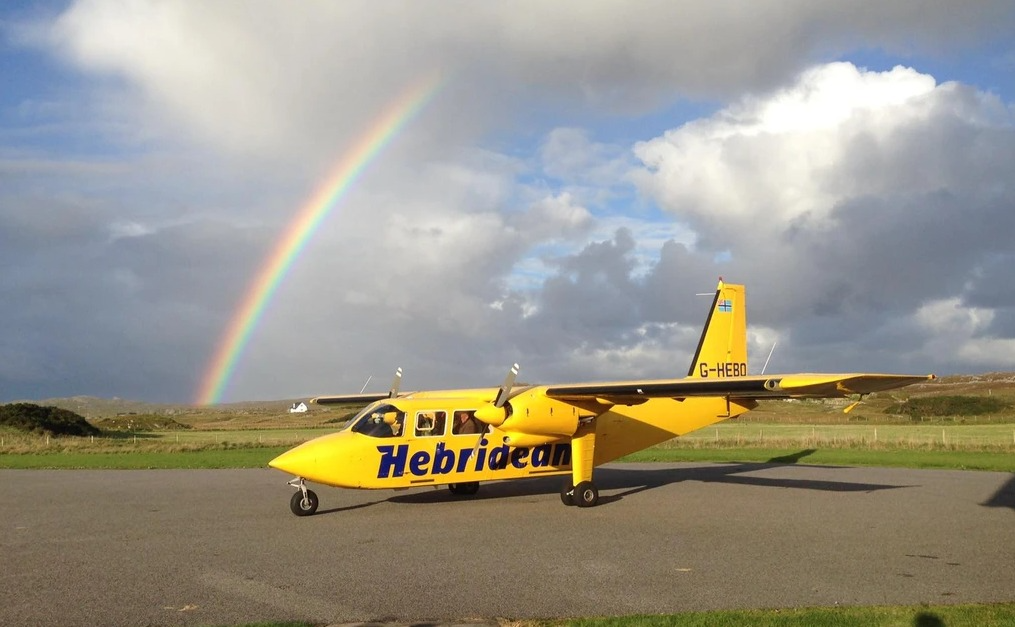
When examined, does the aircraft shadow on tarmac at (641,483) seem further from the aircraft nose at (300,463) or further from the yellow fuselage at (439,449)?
the aircraft nose at (300,463)

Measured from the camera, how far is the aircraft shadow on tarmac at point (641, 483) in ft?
65.1

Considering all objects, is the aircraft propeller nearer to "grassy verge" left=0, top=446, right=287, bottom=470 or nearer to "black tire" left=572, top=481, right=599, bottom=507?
"black tire" left=572, top=481, right=599, bottom=507

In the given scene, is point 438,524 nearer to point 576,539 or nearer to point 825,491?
point 576,539

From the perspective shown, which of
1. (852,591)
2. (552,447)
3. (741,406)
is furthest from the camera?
(741,406)

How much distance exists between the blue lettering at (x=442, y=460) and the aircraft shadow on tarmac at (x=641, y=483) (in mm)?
1706

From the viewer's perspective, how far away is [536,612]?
28.2 feet

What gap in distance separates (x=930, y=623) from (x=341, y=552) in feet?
25.9

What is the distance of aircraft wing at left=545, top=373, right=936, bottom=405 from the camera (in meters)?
14.4

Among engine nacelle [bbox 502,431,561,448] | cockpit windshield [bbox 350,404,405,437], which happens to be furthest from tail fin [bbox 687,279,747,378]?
cockpit windshield [bbox 350,404,405,437]

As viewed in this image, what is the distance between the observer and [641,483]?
2238 centimetres

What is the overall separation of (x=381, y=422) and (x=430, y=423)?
41.7 inches

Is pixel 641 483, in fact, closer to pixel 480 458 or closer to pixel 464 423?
pixel 480 458

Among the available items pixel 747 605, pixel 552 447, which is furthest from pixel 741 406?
pixel 747 605

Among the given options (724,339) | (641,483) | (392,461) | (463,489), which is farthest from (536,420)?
(724,339)
